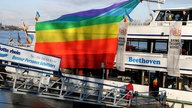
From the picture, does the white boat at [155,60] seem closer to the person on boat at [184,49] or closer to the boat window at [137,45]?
the boat window at [137,45]

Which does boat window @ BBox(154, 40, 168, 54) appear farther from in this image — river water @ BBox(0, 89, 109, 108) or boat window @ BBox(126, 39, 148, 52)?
river water @ BBox(0, 89, 109, 108)

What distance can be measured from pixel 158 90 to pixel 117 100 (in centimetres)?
266

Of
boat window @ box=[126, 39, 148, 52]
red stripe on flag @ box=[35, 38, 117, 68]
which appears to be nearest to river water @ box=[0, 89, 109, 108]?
red stripe on flag @ box=[35, 38, 117, 68]

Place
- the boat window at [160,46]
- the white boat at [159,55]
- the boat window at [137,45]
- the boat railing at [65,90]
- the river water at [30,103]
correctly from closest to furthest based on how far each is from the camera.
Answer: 1. the boat railing at [65,90]
2. the white boat at [159,55]
3. the river water at [30,103]
4. the boat window at [160,46]
5. the boat window at [137,45]

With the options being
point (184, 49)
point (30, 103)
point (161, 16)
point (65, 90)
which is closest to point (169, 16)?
point (161, 16)

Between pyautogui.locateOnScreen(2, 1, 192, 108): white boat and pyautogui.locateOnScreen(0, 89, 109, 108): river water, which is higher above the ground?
pyautogui.locateOnScreen(2, 1, 192, 108): white boat

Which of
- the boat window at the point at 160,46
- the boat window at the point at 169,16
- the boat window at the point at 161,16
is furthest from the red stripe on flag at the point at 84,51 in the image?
the boat window at the point at 169,16

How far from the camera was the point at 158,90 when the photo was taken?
19562 millimetres

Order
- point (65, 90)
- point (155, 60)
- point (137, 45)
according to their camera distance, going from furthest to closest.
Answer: point (137, 45), point (155, 60), point (65, 90)

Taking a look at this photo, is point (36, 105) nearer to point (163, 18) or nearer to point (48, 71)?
point (48, 71)

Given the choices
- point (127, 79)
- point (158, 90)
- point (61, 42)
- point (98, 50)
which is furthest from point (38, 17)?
point (158, 90)

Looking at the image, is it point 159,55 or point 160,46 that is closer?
point 159,55

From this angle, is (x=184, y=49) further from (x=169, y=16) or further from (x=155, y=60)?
(x=169, y=16)

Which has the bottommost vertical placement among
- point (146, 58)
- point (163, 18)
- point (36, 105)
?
point (36, 105)
